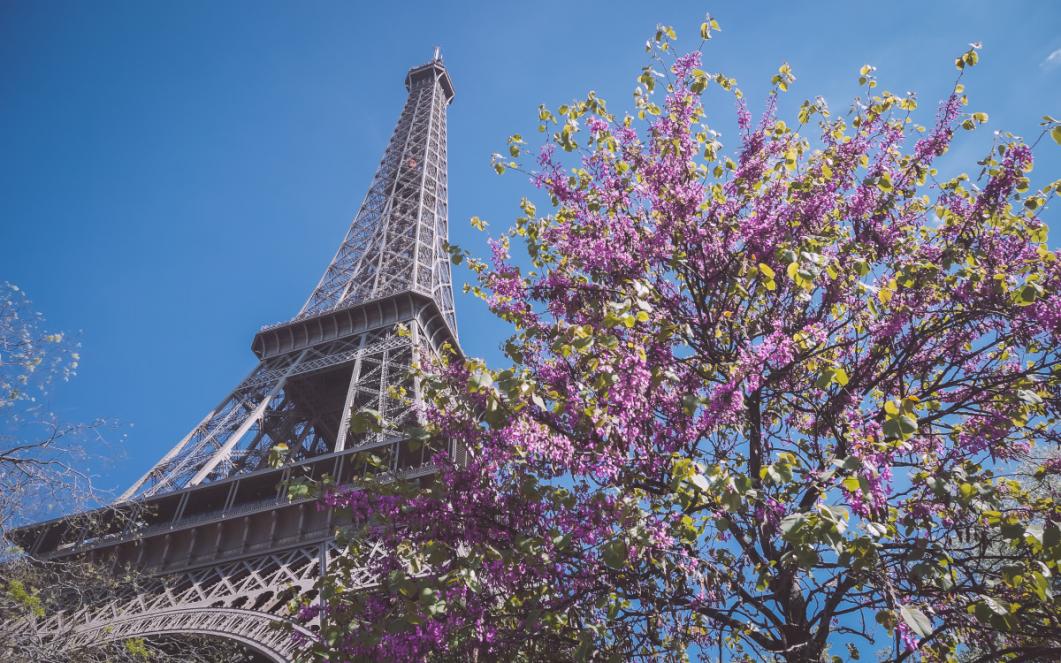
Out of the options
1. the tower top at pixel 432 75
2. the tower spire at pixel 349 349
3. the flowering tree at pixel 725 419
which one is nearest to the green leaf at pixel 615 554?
the flowering tree at pixel 725 419

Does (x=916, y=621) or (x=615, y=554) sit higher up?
(x=615, y=554)

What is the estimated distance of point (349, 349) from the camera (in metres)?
31.2

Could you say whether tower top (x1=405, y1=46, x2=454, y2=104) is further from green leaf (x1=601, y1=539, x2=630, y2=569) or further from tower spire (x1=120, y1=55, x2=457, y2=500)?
green leaf (x1=601, y1=539, x2=630, y2=569)

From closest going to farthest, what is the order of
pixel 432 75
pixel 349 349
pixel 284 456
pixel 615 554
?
pixel 615 554 < pixel 284 456 < pixel 349 349 < pixel 432 75

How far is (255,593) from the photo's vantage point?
56.0 ft

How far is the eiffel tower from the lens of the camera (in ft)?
54.5

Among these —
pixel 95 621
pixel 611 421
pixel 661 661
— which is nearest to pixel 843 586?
pixel 661 661

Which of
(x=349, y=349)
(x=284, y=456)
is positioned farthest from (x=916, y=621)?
(x=349, y=349)

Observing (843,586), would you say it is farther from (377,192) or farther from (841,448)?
(377,192)

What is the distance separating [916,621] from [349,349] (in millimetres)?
29848

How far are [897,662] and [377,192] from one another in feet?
161

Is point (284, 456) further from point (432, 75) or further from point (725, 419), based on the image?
point (432, 75)

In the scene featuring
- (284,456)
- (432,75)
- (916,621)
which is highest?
(432,75)

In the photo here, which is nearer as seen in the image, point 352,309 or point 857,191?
point 857,191
